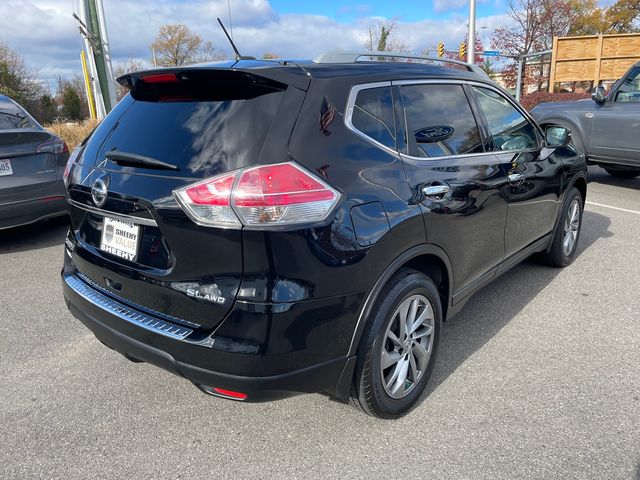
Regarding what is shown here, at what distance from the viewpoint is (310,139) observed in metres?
2.09

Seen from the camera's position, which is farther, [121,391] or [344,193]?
[121,391]

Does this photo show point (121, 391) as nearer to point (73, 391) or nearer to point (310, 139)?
point (73, 391)

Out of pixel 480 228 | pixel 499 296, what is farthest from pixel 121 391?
pixel 499 296

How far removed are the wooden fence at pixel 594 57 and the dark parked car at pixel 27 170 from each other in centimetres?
1844

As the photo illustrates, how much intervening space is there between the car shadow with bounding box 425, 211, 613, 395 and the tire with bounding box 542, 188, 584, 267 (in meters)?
0.14

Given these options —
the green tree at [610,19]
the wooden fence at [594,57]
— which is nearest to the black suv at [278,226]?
the wooden fence at [594,57]

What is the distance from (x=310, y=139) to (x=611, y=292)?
337cm

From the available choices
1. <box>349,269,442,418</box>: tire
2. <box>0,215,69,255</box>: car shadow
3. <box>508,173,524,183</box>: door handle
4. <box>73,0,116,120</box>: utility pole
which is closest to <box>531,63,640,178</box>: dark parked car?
<box>508,173,524,183</box>: door handle

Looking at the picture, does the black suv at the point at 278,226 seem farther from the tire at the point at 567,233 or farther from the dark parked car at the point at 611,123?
the dark parked car at the point at 611,123

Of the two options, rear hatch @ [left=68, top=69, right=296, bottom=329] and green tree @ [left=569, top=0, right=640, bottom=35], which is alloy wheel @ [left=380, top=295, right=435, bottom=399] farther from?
green tree @ [left=569, top=0, right=640, bottom=35]

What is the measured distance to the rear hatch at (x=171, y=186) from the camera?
2028mm

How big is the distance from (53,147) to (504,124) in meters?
4.67

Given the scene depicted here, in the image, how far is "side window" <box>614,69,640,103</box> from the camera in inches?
301

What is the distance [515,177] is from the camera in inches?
136
